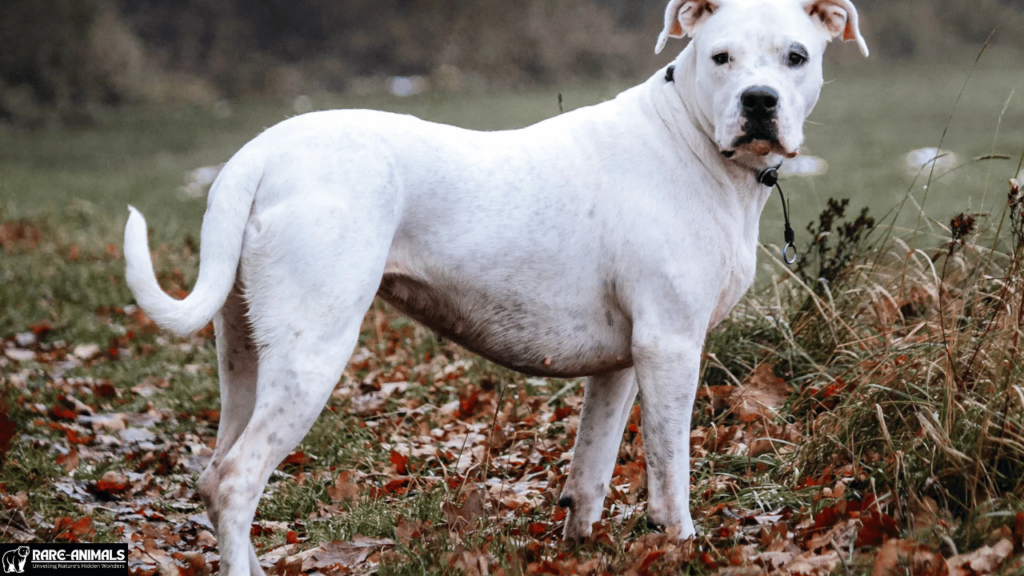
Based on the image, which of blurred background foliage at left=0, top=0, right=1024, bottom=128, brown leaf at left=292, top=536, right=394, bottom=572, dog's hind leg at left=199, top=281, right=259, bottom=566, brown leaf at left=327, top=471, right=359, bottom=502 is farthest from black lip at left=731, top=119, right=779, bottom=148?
blurred background foliage at left=0, top=0, right=1024, bottom=128

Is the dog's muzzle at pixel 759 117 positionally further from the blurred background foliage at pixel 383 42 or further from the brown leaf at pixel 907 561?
the blurred background foliage at pixel 383 42

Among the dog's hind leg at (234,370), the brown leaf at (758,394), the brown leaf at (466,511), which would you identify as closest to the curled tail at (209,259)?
the dog's hind leg at (234,370)

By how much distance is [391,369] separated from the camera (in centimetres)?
635

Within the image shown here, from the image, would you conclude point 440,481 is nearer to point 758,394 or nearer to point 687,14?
point 758,394

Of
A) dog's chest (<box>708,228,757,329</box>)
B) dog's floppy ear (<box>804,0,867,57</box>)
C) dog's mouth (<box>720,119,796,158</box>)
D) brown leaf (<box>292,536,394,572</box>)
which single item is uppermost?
dog's floppy ear (<box>804,0,867,57</box>)

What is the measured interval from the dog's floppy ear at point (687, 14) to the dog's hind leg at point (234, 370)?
1752mm

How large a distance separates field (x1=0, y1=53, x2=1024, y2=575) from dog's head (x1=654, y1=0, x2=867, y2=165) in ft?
2.93

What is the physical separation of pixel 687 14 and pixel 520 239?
1.07 metres

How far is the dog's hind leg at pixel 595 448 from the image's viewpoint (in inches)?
143

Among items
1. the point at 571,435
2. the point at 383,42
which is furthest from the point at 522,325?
the point at 383,42

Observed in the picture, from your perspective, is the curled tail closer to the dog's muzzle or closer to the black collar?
the dog's muzzle

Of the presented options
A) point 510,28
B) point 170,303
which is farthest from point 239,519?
point 510,28

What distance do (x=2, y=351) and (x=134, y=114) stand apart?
624 inches

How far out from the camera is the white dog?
2.95m
